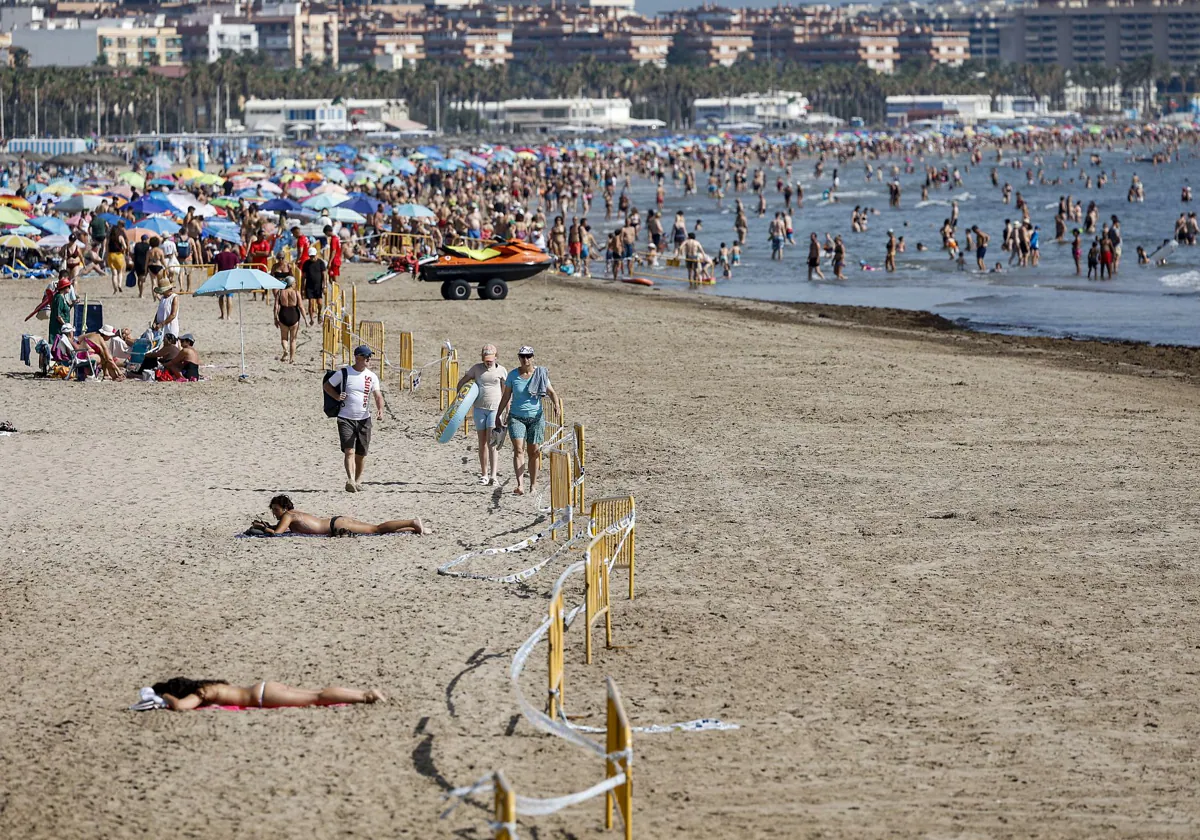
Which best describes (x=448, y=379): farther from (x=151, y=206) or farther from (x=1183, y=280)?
(x=1183, y=280)

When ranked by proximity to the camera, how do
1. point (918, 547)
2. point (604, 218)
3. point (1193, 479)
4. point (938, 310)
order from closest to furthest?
1. point (918, 547)
2. point (1193, 479)
3. point (938, 310)
4. point (604, 218)

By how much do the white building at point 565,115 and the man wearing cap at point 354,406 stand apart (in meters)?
135

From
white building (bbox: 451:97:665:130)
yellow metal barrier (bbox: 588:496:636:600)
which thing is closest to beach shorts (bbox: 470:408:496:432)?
yellow metal barrier (bbox: 588:496:636:600)

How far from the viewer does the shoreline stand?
23047 mm

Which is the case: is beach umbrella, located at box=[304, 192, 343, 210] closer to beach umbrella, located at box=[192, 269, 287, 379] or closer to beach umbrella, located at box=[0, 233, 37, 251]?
beach umbrella, located at box=[0, 233, 37, 251]

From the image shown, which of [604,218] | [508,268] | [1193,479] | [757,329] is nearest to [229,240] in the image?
[508,268]

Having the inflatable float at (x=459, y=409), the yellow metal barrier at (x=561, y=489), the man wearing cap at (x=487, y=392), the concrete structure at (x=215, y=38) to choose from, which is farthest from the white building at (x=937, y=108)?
the yellow metal barrier at (x=561, y=489)

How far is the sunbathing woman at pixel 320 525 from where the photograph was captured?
12.4 metres

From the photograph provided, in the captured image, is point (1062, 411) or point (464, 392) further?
point (1062, 411)

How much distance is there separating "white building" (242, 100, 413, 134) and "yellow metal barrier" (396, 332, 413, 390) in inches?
4175

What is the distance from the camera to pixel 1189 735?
27.6 feet

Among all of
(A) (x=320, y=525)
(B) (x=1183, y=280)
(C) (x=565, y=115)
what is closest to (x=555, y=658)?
(A) (x=320, y=525)

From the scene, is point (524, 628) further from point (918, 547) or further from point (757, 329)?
point (757, 329)

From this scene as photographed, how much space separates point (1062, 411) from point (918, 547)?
6500 mm
